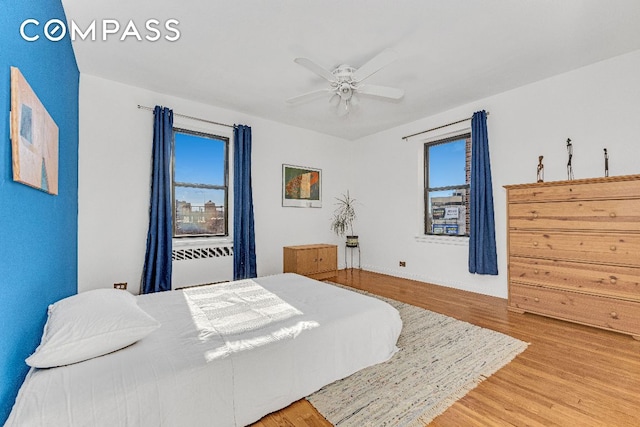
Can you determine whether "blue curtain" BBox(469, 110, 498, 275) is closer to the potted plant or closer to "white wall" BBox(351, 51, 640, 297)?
"white wall" BBox(351, 51, 640, 297)

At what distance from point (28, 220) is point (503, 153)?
15.4 ft

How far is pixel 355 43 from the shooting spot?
264 cm

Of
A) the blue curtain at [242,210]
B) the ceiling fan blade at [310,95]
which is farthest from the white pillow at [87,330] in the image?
the blue curtain at [242,210]

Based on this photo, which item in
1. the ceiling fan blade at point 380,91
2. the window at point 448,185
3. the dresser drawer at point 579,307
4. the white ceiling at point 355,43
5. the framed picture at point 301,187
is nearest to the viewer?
the white ceiling at point 355,43

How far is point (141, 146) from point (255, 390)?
11.4 ft

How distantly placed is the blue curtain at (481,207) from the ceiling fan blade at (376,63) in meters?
2.11

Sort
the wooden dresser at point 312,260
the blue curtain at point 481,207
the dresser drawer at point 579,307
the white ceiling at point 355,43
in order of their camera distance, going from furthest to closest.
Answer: the wooden dresser at point 312,260, the blue curtain at point 481,207, the dresser drawer at point 579,307, the white ceiling at point 355,43

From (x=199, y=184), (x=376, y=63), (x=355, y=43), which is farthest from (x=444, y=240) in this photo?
(x=199, y=184)

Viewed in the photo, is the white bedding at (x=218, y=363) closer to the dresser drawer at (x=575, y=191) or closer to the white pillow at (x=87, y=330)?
the white pillow at (x=87, y=330)

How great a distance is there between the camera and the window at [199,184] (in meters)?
4.06

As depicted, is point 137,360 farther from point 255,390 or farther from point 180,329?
point 255,390

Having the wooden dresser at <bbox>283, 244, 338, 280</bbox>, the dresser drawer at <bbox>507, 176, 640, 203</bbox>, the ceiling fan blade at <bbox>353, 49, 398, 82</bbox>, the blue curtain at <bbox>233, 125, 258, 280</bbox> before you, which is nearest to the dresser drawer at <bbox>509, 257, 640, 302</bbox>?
the dresser drawer at <bbox>507, 176, 640, 203</bbox>

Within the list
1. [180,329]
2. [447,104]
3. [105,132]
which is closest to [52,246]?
[180,329]

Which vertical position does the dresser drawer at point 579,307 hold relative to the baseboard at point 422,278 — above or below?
above
